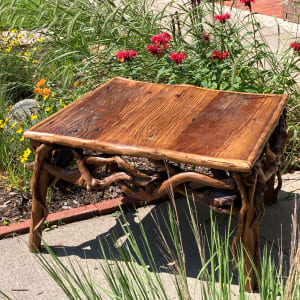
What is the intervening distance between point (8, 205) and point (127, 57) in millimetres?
1354

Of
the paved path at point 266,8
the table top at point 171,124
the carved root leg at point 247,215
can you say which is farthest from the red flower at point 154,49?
the paved path at point 266,8

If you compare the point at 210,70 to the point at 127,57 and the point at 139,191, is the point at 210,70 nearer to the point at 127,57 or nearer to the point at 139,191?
the point at 127,57

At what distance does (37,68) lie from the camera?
18.9ft

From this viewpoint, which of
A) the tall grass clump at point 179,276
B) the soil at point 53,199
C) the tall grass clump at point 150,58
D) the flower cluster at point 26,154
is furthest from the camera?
the tall grass clump at point 150,58

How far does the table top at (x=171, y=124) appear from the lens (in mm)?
3000

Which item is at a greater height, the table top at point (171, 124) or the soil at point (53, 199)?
the table top at point (171, 124)

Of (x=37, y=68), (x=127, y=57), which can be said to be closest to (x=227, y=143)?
(x=127, y=57)

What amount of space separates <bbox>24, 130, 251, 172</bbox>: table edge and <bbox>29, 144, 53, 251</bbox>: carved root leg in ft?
0.42

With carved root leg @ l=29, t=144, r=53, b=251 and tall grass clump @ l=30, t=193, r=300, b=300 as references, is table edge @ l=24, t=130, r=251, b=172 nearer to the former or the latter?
carved root leg @ l=29, t=144, r=53, b=251

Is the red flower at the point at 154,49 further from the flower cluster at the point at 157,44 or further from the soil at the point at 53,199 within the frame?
the soil at the point at 53,199

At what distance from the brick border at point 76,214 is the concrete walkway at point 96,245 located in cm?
4

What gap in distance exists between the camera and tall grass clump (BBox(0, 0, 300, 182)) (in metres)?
4.54

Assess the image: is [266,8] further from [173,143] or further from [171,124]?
[173,143]

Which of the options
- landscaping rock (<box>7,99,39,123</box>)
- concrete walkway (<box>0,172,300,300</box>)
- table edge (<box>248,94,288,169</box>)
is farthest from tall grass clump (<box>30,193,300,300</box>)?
landscaping rock (<box>7,99,39,123</box>)
